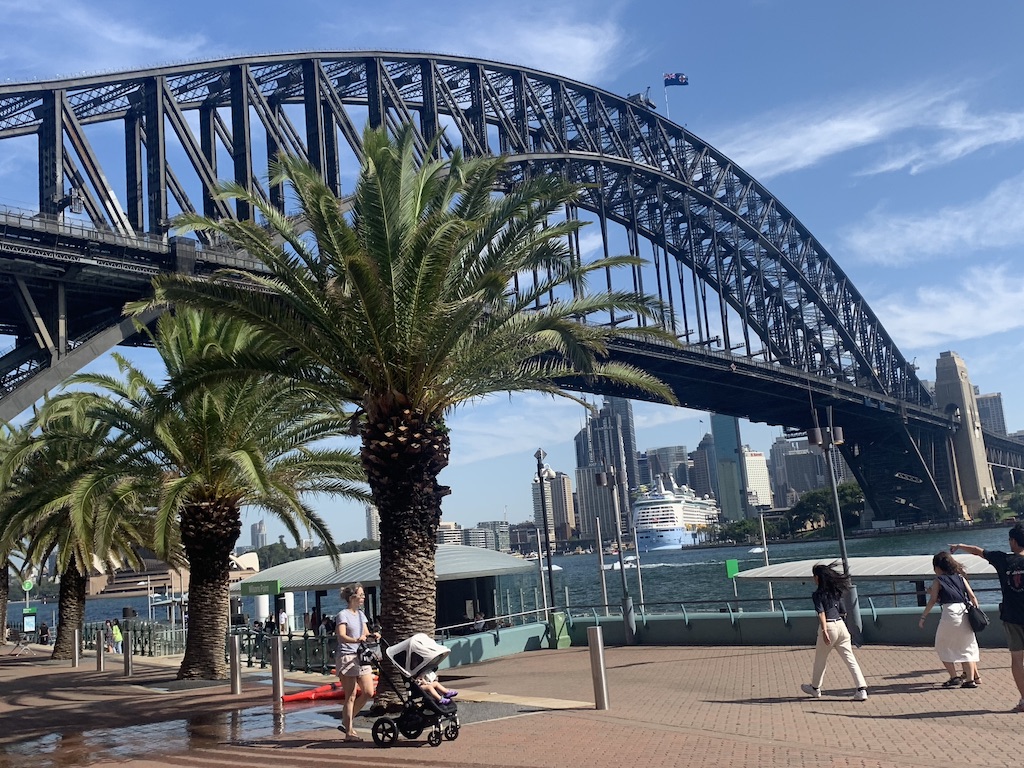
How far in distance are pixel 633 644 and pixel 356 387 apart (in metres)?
9.54

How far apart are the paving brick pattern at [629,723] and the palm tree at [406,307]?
2573 mm

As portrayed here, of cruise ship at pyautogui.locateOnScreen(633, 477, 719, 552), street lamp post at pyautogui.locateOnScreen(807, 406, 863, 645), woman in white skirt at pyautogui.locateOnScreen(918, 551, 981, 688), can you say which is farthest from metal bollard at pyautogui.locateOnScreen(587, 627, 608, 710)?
cruise ship at pyautogui.locateOnScreen(633, 477, 719, 552)

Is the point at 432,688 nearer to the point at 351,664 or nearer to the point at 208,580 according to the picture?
the point at 351,664

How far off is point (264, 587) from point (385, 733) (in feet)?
58.1

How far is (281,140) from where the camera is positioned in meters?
41.1

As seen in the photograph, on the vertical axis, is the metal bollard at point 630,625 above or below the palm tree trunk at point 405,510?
below

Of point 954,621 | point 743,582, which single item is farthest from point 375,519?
point 954,621

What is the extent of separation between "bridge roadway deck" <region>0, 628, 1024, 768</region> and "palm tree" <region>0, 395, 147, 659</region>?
11.1ft

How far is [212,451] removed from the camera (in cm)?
1836

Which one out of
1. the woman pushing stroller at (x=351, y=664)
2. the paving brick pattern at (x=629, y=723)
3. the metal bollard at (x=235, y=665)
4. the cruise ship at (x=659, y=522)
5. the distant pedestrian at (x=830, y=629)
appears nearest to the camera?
the paving brick pattern at (x=629, y=723)

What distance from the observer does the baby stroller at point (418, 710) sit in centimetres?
1037

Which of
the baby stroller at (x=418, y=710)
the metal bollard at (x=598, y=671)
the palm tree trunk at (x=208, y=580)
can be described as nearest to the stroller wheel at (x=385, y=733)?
the baby stroller at (x=418, y=710)

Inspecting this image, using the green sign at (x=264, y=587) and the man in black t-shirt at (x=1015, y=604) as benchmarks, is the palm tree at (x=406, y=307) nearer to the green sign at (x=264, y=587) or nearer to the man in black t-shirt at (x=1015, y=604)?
the man in black t-shirt at (x=1015, y=604)

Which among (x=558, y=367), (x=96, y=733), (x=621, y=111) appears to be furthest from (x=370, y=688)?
(x=621, y=111)
